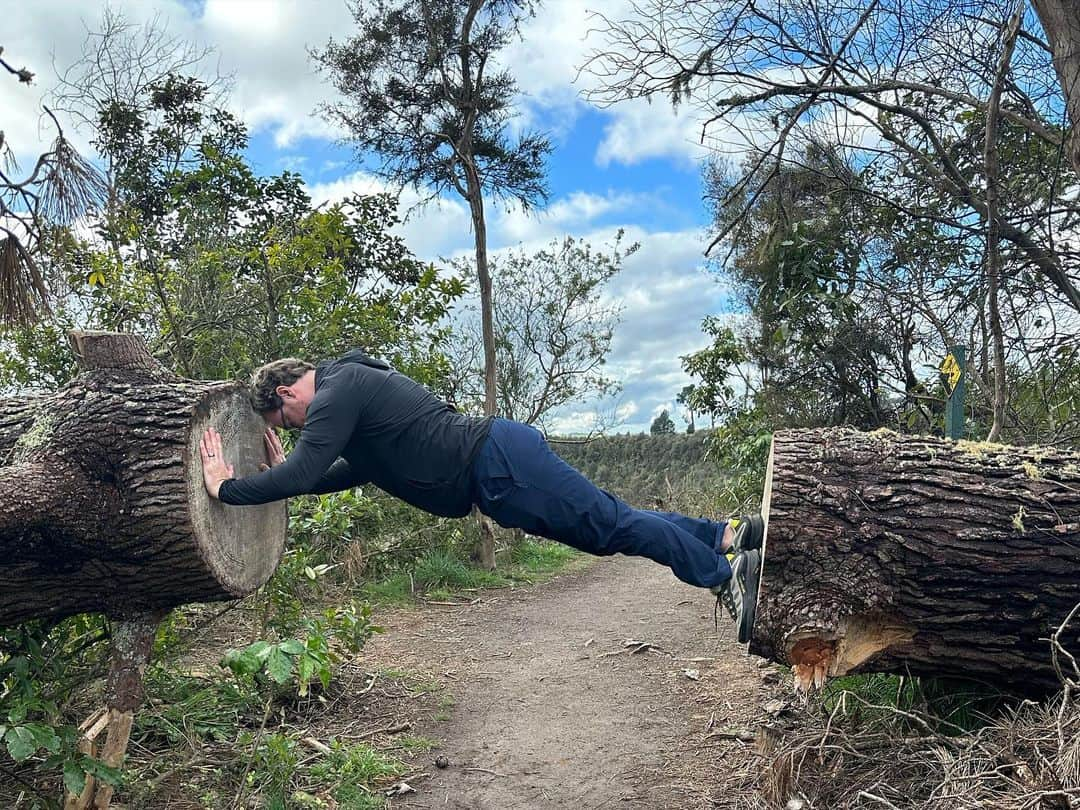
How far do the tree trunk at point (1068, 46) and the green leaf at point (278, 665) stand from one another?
5359 mm

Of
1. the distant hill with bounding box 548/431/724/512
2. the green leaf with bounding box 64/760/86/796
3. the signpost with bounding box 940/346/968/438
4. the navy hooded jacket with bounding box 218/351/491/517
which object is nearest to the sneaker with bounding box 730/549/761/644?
the navy hooded jacket with bounding box 218/351/491/517

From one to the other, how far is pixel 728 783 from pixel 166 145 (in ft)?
29.5

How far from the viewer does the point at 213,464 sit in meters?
3.16

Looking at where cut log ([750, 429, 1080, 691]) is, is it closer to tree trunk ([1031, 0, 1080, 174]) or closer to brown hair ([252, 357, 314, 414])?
brown hair ([252, 357, 314, 414])

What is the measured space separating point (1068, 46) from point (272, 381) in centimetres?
516

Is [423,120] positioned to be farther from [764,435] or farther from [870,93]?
[764,435]

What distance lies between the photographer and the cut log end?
3.06 metres

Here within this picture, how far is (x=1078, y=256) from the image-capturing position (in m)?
5.61

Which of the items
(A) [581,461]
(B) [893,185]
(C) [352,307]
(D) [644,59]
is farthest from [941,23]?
(A) [581,461]

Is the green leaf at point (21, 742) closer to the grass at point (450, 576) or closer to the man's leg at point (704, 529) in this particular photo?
the man's leg at point (704, 529)

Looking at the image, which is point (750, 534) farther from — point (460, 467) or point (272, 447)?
point (272, 447)

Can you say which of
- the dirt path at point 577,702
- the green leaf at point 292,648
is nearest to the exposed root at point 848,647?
the dirt path at point 577,702

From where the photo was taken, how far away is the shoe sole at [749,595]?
3.10m

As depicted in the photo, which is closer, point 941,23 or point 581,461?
point 941,23
